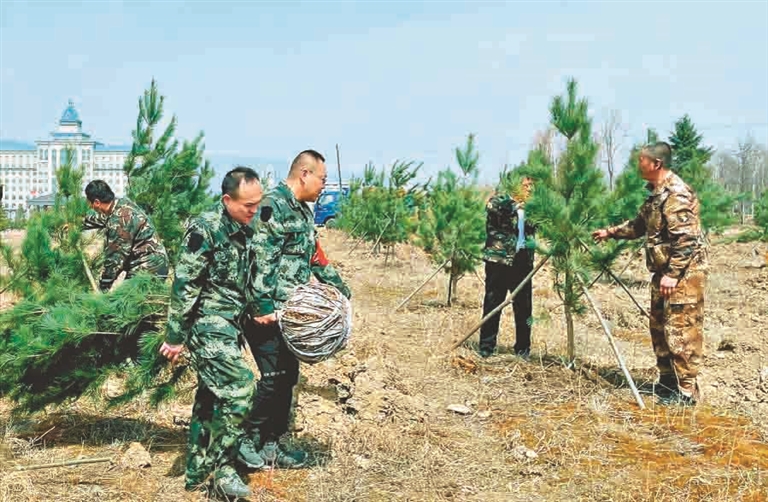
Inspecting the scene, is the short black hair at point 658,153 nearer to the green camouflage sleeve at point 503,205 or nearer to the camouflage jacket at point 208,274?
the green camouflage sleeve at point 503,205

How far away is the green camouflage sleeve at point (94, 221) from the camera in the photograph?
Answer: 575cm

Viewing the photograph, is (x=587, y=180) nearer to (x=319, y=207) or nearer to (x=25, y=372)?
(x=25, y=372)

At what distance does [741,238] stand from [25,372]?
→ 52.9 feet

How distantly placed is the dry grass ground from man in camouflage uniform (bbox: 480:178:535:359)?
0.36 metres

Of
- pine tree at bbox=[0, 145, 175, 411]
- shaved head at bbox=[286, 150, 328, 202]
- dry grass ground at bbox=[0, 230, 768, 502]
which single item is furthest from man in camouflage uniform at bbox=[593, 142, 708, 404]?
pine tree at bbox=[0, 145, 175, 411]

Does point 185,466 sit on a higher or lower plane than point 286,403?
lower

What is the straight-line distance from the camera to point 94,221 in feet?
18.9

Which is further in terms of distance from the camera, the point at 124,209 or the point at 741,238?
the point at 741,238

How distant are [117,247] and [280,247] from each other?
6.89 ft

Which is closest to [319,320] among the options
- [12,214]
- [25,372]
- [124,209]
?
A: [25,372]

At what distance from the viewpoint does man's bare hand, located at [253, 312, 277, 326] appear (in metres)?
3.90

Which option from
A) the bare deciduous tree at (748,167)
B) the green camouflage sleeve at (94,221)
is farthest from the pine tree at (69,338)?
the bare deciduous tree at (748,167)

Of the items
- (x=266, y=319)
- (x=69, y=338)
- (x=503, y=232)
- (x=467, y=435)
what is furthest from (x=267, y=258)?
(x=503, y=232)

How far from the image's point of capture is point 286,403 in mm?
4246
